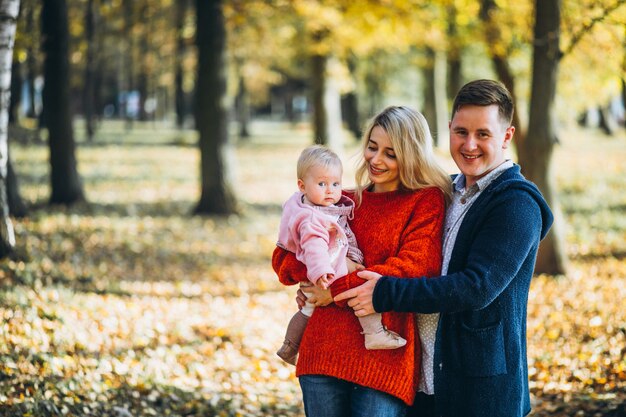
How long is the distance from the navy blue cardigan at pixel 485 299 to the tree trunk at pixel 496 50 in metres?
7.71

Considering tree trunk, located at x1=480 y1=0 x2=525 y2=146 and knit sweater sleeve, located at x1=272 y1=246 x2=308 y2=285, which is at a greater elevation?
tree trunk, located at x1=480 y1=0 x2=525 y2=146

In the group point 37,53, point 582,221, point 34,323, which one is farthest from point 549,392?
point 37,53

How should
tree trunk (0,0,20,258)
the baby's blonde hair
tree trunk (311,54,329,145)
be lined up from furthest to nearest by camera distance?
tree trunk (311,54,329,145) → tree trunk (0,0,20,258) → the baby's blonde hair

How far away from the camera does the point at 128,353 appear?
248 inches

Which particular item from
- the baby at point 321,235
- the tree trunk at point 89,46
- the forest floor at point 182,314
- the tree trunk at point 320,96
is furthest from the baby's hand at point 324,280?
the tree trunk at point 89,46

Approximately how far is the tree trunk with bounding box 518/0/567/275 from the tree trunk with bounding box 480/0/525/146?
789 mm

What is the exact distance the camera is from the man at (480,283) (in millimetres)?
2711

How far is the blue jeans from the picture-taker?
9.53 ft

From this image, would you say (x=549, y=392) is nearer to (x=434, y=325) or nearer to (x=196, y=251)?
(x=434, y=325)

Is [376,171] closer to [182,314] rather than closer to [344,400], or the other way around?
[344,400]

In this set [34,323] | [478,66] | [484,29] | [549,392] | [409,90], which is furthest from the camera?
[409,90]

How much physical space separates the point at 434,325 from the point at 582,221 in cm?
1140

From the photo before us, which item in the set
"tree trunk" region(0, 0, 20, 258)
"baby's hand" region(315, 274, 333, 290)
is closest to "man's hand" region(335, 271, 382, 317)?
"baby's hand" region(315, 274, 333, 290)

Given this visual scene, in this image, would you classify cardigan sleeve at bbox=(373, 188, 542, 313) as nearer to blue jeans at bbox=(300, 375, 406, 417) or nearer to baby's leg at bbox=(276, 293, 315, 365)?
blue jeans at bbox=(300, 375, 406, 417)
